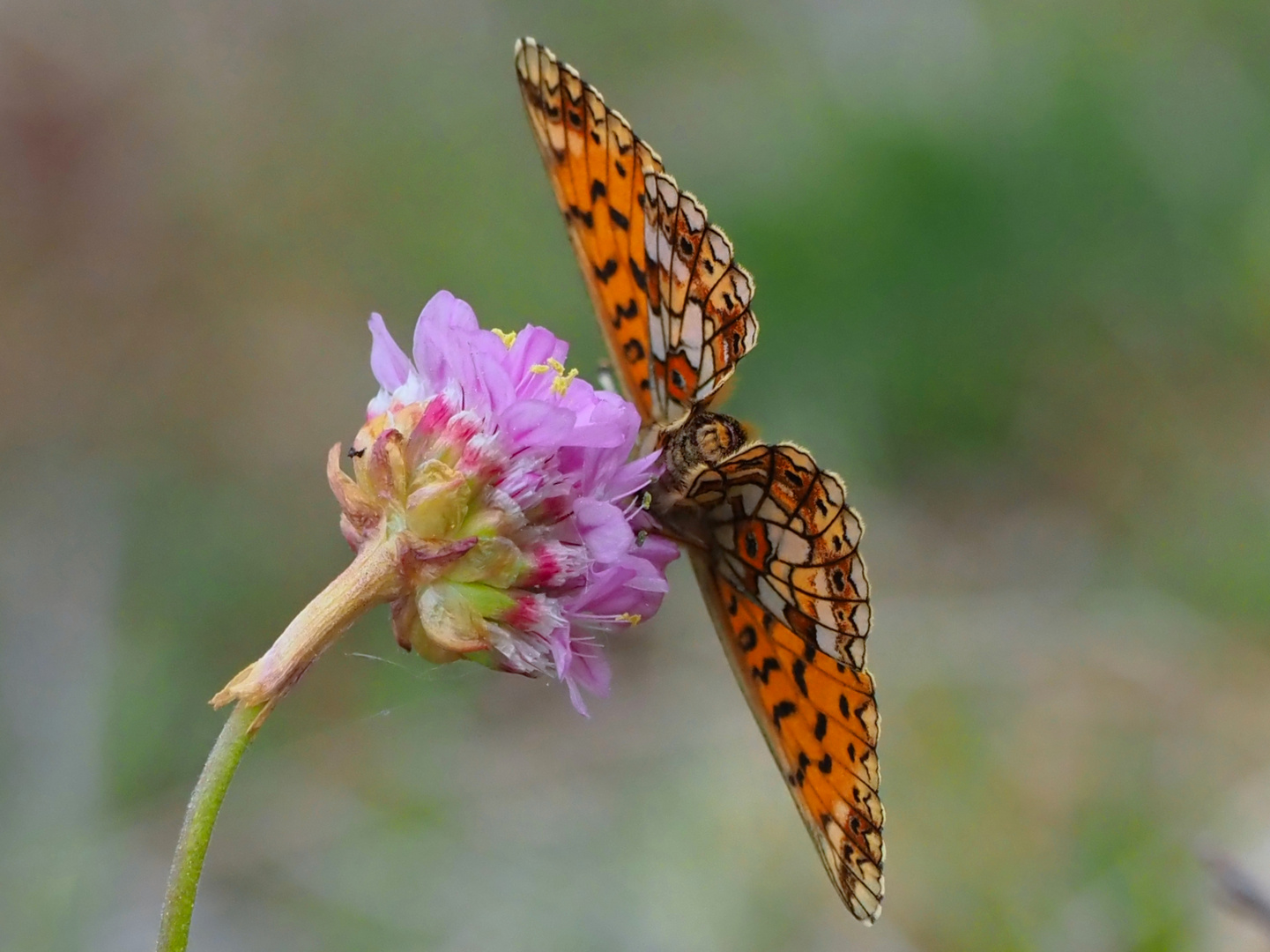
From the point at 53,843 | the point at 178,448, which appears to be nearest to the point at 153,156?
the point at 178,448

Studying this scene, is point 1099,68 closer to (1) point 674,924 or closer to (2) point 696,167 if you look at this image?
(2) point 696,167

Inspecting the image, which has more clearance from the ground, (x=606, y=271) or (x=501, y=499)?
(x=606, y=271)

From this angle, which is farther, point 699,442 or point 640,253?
→ point 640,253

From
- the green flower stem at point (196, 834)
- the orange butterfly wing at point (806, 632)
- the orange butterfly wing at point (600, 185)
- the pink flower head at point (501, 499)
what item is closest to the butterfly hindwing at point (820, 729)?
the orange butterfly wing at point (806, 632)

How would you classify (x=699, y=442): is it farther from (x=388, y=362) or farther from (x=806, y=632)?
(x=388, y=362)

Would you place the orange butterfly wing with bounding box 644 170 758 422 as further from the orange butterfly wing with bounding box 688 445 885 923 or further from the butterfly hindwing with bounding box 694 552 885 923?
the butterfly hindwing with bounding box 694 552 885 923

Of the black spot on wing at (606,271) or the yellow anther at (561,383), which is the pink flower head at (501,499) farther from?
the black spot on wing at (606,271)

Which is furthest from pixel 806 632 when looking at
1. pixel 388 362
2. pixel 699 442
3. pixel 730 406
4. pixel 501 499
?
pixel 730 406
